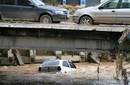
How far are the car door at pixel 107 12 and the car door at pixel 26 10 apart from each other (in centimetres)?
341

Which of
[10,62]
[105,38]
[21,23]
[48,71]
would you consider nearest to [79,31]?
[105,38]

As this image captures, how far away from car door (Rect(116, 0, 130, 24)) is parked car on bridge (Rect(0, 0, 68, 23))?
10.8 ft

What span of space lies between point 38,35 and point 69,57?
2716 centimetres

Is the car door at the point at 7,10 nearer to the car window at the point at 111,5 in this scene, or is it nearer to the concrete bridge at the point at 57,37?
the concrete bridge at the point at 57,37

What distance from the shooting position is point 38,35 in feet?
81.4

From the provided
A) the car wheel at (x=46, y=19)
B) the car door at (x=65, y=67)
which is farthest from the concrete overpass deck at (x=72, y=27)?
Answer: the car door at (x=65, y=67)

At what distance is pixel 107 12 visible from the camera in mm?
25047

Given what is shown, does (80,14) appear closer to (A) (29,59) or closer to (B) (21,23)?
(B) (21,23)

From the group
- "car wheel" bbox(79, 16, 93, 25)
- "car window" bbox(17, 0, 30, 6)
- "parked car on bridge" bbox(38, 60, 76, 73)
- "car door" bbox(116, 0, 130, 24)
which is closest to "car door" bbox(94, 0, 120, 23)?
"car door" bbox(116, 0, 130, 24)

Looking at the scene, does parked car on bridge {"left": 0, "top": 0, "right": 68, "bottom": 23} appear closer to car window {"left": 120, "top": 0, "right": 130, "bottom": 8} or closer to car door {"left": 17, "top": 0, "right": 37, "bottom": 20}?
car door {"left": 17, "top": 0, "right": 37, "bottom": 20}

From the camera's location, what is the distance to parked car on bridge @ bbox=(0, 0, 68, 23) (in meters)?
26.1

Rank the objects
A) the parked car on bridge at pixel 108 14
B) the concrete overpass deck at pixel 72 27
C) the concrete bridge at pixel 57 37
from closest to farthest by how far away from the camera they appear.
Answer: the concrete overpass deck at pixel 72 27, the concrete bridge at pixel 57 37, the parked car on bridge at pixel 108 14

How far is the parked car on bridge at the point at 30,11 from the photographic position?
1029 inches

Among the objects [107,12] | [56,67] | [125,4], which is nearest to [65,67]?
[56,67]
